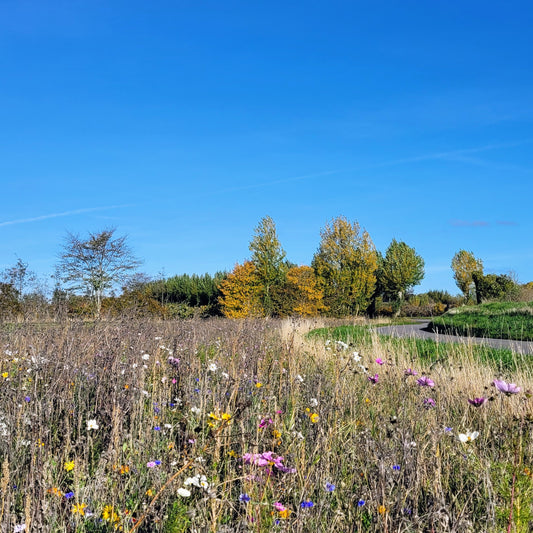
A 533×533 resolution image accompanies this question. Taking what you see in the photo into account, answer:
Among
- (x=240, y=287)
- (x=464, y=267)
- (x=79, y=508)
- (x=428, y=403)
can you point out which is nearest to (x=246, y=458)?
(x=79, y=508)

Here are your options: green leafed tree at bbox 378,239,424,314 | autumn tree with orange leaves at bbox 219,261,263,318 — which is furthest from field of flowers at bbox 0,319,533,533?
green leafed tree at bbox 378,239,424,314

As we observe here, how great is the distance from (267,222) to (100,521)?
31873mm

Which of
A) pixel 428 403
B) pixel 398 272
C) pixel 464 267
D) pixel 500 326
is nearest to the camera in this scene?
pixel 428 403

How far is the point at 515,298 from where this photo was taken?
29766 mm

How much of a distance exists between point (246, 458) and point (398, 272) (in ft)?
134

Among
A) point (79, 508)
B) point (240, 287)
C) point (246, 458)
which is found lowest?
point (79, 508)

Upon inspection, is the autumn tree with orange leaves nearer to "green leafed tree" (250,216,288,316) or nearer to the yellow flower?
"green leafed tree" (250,216,288,316)

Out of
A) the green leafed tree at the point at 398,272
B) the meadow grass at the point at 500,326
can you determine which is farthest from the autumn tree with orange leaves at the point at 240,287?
the meadow grass at the point at 500,326

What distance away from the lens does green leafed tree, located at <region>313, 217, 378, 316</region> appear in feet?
108

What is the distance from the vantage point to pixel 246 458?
7.02ft

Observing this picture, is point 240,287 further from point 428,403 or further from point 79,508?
point 79,508

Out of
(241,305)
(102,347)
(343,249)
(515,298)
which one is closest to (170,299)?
(241,305)

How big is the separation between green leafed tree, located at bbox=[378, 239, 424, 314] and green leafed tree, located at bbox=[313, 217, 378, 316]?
26.4ft

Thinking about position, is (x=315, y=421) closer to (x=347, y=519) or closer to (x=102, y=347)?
(x=347, y=519)
